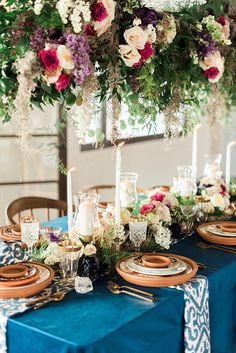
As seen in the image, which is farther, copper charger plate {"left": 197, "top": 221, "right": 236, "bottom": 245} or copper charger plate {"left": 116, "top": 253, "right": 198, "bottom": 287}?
copper charger plate {"left": 197, "top": 221, "right": 236, "bottom": 245}

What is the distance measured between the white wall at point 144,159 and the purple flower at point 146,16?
161cm

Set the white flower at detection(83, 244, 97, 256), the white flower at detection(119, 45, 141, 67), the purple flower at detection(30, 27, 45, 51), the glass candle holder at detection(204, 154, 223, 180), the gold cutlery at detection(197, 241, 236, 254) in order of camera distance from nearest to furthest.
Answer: the purple flower at detection(30, 27, 45, 51)
the white flower at detection(83, 244, 97, 256)
the white flower at detection(119, 45, 141, 67)
the gold cutlery at detection(197, 241, 236, 254)
the glass candle holder at detection(204, 154, 223, 180)

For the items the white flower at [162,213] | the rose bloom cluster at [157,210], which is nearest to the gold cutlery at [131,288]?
the rose bloom cluster at [157,210]

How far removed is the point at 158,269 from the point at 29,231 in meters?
0.52

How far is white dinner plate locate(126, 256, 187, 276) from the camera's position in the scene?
182cm

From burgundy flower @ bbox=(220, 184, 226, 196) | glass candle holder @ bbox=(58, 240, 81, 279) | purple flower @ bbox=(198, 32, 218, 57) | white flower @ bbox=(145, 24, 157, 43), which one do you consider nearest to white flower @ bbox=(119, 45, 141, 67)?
white flower @ bbox=(145, 24, 157, 43)

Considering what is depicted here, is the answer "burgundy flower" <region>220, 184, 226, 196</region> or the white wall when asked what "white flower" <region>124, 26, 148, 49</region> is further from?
the white wall

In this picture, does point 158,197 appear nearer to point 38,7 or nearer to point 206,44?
point 206,44

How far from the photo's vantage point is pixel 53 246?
1.90 meters

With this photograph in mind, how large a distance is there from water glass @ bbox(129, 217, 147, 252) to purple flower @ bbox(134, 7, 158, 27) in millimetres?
761

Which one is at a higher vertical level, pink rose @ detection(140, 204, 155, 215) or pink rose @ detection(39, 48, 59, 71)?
pink rose @ detection(39, 48, 59, 71)

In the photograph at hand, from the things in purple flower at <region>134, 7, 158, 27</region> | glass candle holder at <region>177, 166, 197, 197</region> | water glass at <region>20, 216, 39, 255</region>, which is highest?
purple flower at <region>134, 7, 158, 27</region>

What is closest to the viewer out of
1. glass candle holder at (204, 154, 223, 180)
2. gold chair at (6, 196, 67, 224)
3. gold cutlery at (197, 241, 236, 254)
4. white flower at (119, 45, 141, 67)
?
white flower at (119, 45, 141, 67)

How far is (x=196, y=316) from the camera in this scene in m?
1.78
